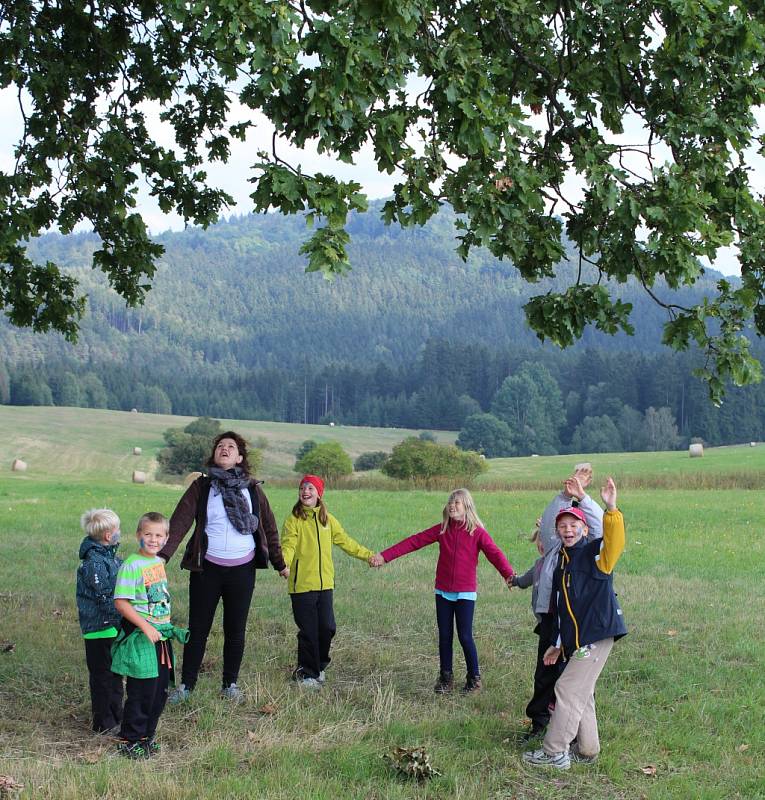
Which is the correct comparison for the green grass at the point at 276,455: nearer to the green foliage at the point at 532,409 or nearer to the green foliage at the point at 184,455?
the green foliage at the point at 184,455

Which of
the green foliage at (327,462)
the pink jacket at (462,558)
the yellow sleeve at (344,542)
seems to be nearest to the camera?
the pink jacket at (462,558)

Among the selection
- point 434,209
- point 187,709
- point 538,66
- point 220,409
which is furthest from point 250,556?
point 220,409

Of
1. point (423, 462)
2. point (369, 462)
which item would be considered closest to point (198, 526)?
point (423, 462)

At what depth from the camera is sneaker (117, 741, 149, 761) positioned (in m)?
6.80

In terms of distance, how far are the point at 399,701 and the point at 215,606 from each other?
1785 mm

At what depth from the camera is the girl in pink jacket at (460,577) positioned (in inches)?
343

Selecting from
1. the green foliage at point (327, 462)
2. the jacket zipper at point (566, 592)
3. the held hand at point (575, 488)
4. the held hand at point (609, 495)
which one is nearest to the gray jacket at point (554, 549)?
the held hand at point (575, 488)

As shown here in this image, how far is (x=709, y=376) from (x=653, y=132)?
2.29 m

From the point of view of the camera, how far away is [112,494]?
35562mm

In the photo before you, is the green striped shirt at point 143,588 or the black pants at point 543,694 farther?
the black pants at point 543,694

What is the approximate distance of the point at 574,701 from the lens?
6.90 m

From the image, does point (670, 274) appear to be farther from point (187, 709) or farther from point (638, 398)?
point (638, 398)

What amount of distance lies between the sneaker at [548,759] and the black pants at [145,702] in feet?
8.77

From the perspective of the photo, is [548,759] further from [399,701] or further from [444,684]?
[444,684]
